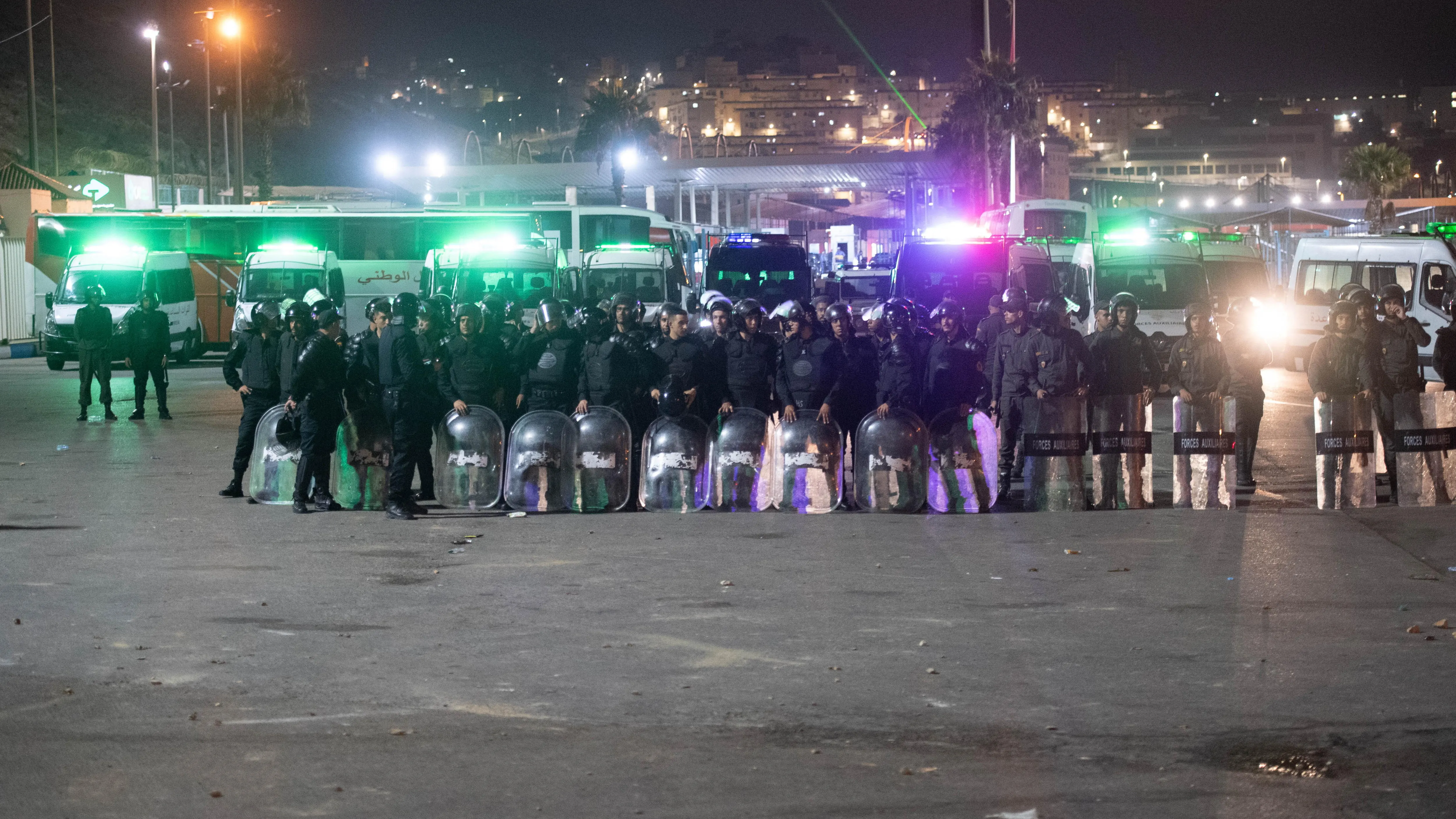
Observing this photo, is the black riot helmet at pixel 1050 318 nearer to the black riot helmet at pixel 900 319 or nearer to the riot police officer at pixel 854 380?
the black riot helmet at pixel 900 319

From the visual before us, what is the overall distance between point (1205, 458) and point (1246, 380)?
1301 mm

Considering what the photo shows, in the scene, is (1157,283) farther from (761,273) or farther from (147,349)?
(147,349)

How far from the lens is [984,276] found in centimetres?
2497

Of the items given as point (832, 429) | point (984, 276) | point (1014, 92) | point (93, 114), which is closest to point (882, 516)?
point (832, 429)

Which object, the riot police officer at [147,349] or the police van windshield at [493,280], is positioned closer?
the riot police officer at [147,349]

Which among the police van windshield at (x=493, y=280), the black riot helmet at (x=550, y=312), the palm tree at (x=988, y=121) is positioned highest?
the palm tree at (x=988, y=121)

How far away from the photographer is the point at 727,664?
7719 mm

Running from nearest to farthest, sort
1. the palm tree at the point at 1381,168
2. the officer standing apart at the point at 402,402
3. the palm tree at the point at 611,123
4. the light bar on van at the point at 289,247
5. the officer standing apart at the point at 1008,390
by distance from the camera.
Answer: the officer standing apart at the point at 402,402 → the officer standing apart at the point at 1008,390 → the light bar on van at the point at 289,247 → the palm tree at the point at 1381,168 → the palm tree at the point at 611,123

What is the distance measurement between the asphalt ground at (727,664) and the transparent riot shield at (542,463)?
1.37 ft

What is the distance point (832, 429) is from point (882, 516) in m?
0.82

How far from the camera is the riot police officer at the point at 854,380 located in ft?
43.5

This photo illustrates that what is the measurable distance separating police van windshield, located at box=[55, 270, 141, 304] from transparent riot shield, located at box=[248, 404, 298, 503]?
67.9 feet

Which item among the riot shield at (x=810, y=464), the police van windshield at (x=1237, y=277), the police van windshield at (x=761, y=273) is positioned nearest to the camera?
the riot shield at (x=810, y=464)

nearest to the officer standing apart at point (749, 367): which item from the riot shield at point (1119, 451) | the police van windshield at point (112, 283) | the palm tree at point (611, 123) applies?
the riot shield at point (1119, 451)
